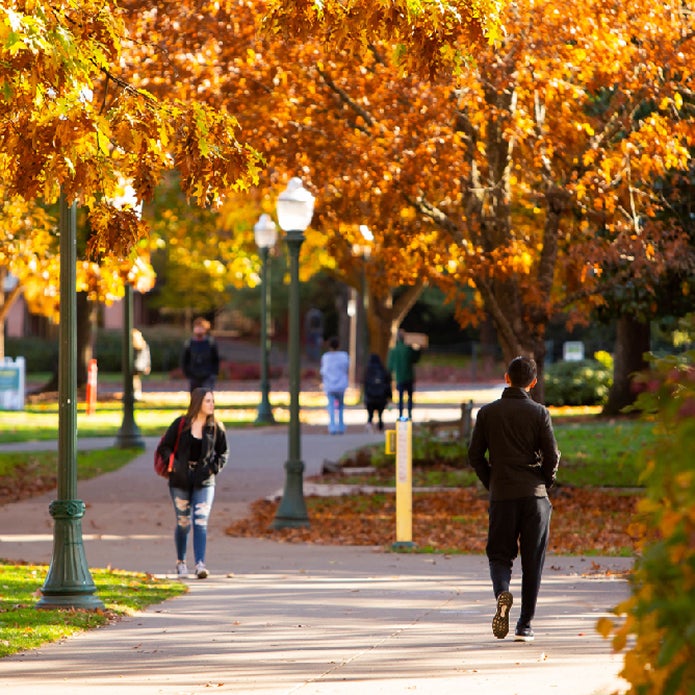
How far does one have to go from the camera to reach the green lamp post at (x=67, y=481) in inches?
410

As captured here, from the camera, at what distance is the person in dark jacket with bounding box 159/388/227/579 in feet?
40.4

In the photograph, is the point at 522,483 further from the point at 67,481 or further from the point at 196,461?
the point at 196,461

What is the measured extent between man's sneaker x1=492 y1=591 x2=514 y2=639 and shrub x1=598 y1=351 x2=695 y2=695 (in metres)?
4.72

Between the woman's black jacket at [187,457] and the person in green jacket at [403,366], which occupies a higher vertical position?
the person in green jacket at [403,366]

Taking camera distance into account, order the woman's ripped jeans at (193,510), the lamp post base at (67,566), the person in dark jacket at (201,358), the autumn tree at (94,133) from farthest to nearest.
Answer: the person in dark jacket at (201,358) < the woman's ripped jeans at (193,510) < the lamp post base at (67,566) < the autumn tree at (94,133)

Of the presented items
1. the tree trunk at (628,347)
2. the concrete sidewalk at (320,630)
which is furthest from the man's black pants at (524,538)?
the tree trunk at (628,347)

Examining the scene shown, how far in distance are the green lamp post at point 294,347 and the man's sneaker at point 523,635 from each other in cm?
675

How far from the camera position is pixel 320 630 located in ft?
31.9

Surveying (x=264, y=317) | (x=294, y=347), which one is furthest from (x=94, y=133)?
(x=264, y=317)

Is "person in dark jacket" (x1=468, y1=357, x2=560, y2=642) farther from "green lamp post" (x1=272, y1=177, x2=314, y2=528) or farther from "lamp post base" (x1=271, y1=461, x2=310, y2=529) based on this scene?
"lamp post base" (x1=271, y1=461, x2=310, y2=529)

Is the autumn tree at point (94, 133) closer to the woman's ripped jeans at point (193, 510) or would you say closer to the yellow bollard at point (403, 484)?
the woman's ripped jeans at point (193, 510)

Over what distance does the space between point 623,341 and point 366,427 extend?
5.32m

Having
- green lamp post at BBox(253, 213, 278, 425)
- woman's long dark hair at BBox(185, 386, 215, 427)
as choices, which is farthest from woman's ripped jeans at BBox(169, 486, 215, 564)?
green lamp post at BBox(253, 213, 278, 425)

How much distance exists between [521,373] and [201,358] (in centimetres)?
1464
